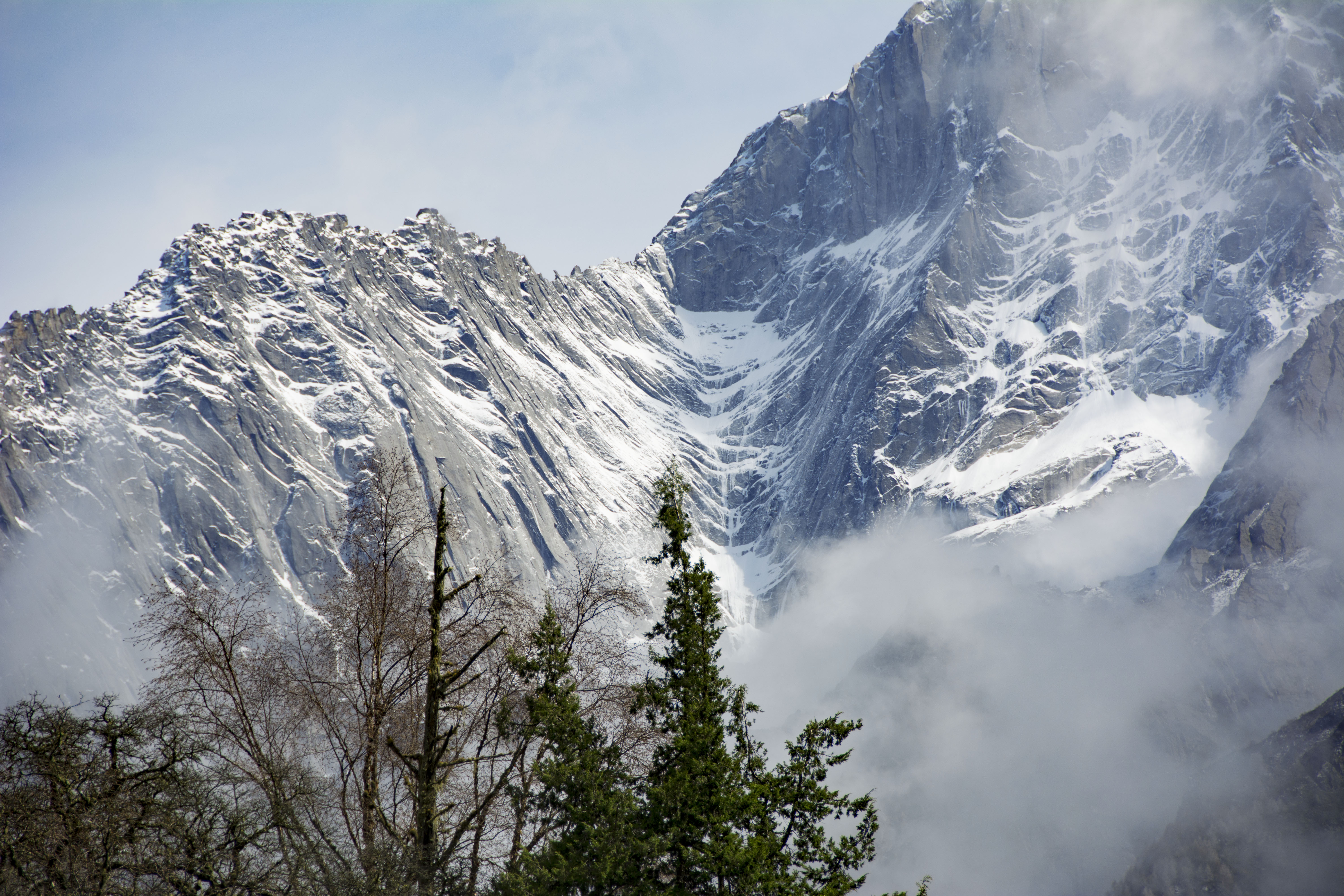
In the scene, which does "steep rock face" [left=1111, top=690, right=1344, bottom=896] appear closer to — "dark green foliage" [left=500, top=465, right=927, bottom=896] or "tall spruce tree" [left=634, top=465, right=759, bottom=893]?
"dark green foliage" [left=500, top=465, right=927, bottom=896]

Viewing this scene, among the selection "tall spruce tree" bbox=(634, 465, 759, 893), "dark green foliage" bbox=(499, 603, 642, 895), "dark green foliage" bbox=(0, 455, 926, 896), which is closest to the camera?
"dark green foliage" bbox=(0, 455, 926, 896)

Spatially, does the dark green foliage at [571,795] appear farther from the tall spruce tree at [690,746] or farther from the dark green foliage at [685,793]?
the tall spruce tree at [690,746]

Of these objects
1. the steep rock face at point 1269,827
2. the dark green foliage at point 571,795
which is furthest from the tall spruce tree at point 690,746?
the steep rock face at point 1269,827

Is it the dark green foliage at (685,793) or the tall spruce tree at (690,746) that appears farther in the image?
the tall spruce tree at (690,746)

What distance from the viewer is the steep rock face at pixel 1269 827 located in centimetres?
15100

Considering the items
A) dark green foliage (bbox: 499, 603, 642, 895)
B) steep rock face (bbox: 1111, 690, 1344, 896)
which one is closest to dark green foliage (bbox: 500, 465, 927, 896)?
dark green foliage (bbox: 499, 603, 642, 895)

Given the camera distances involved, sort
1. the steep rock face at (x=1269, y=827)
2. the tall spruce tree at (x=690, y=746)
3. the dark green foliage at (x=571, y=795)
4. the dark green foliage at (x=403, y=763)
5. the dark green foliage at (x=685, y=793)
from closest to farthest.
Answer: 1. the dark green foliage at (x=403, y=763)
2. the dark green foliage at (x=571, y=795)
3. the dark green foliage at (x=685, y=793)
4. the tall spruce tree at (x=690, y=746)
5. the steep rock face at (x=1269, y=827)

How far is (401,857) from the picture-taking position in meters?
14.9

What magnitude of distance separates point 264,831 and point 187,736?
6.33 ft

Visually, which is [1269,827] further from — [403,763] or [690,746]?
[403,763]

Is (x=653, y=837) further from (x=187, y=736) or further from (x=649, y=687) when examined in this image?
(x=187, y=736)

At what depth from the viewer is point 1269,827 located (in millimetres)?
158750

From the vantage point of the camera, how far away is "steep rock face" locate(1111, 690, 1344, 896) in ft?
495

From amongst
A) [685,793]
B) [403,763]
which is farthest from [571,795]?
[403,763]
